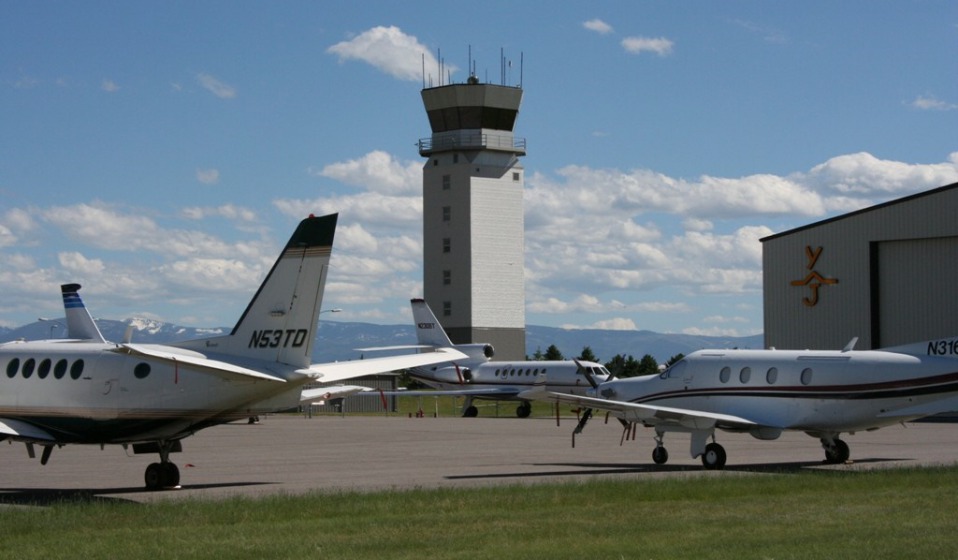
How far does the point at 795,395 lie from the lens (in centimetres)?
2561

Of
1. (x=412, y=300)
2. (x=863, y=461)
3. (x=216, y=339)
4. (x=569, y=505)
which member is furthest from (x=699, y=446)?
(x=412, y=300)

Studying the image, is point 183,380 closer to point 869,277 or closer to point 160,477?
point 160,477

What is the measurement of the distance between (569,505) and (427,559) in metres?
5.31

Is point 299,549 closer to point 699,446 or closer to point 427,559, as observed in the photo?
point 427,559

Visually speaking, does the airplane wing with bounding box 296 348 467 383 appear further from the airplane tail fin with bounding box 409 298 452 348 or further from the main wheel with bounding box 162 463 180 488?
the airplane tail fin with bounding box 409 298 452 348

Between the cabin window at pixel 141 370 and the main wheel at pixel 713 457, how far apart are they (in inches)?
454

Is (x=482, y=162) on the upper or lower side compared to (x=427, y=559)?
upper

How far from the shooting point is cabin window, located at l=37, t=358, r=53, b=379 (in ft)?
69.5

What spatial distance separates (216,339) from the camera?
69.2 feet

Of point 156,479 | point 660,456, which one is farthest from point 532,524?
point 660,456

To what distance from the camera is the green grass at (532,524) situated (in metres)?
13.0

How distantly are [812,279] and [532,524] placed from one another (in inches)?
1903

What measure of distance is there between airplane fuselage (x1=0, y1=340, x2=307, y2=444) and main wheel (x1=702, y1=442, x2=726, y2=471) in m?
9.21

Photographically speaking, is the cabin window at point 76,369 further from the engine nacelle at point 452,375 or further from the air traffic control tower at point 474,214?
the air traffic control tower at point 474,214
